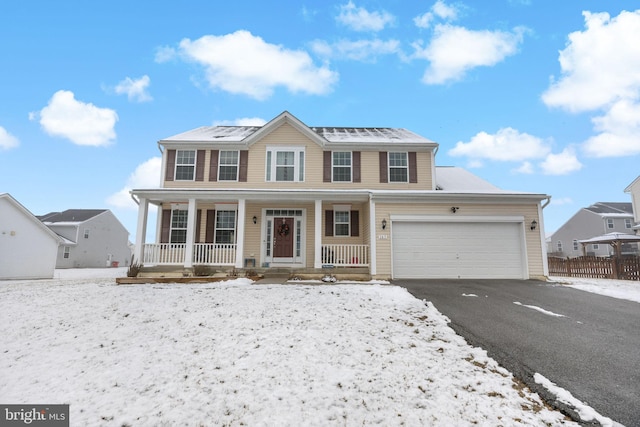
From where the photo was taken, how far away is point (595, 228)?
2862cm

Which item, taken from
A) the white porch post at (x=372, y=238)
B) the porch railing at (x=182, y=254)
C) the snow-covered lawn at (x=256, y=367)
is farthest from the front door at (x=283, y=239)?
the snow-covered lawn at (x=256, y=367)

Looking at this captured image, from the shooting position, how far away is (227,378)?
3324mm

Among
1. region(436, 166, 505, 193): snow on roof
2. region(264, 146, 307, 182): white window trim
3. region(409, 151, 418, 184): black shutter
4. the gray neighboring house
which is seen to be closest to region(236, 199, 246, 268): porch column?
region(264, 146, 307, 182): white window trim

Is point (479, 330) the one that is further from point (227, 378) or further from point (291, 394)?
Answer: point (227, 378)

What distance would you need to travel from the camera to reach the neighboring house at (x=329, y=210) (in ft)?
35.8

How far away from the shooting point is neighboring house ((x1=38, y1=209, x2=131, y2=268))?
1061 inches

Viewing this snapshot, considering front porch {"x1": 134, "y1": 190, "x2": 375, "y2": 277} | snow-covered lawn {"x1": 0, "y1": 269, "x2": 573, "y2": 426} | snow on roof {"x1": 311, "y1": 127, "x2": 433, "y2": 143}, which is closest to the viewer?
snow-covered lawn {"x1": 0, "y1": 269, "x2": 573, "y2": 426}

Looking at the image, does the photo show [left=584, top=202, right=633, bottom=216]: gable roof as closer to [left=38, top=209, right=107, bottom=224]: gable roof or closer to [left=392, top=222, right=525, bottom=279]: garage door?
[left=392, top=222, right=525, bottom=279]: garage door

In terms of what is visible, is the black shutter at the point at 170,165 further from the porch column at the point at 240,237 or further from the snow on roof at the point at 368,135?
the snow on roof at the point at 368,135

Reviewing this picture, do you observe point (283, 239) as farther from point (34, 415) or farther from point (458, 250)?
point (34, 415)

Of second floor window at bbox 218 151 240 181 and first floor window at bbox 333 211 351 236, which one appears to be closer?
first floor window at bbox 333 211 351 236

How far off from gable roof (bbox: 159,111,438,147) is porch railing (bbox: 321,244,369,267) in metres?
4.74

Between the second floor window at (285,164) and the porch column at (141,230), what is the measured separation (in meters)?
5.00

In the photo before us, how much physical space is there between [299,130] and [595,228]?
106 feet
